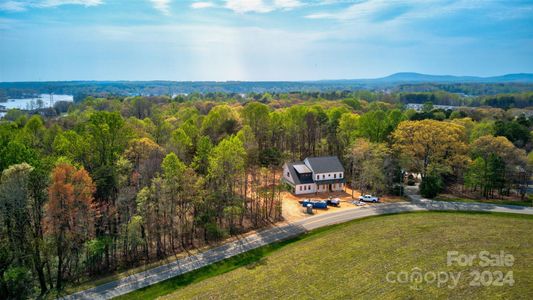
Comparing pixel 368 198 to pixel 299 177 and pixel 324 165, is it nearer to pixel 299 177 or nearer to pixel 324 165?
pixel 324 165

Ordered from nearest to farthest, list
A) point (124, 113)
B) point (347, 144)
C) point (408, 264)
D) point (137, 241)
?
point (408, 264) → point (137, 241) → point (347, 144) → point (124, 113)

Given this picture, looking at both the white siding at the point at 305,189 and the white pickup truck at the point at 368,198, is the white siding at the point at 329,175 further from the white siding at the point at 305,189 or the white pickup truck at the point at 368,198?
the white pickup truck at the point at 368,198

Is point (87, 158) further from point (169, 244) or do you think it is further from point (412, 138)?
point (412, 138)

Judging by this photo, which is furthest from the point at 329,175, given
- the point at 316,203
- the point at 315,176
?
the point at 316,203

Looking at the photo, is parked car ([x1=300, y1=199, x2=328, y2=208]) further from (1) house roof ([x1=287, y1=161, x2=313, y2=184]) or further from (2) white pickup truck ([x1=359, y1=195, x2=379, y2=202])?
(2) white pickup truck ([x1=359, y1=195, x2=379, y2=202])

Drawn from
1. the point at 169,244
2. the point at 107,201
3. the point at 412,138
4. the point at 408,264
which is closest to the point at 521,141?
the point at 412,138

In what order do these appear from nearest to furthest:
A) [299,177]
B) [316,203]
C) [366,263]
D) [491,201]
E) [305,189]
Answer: [366,263]
[316,203]
[491,201]
[305,189]
[299,177]
